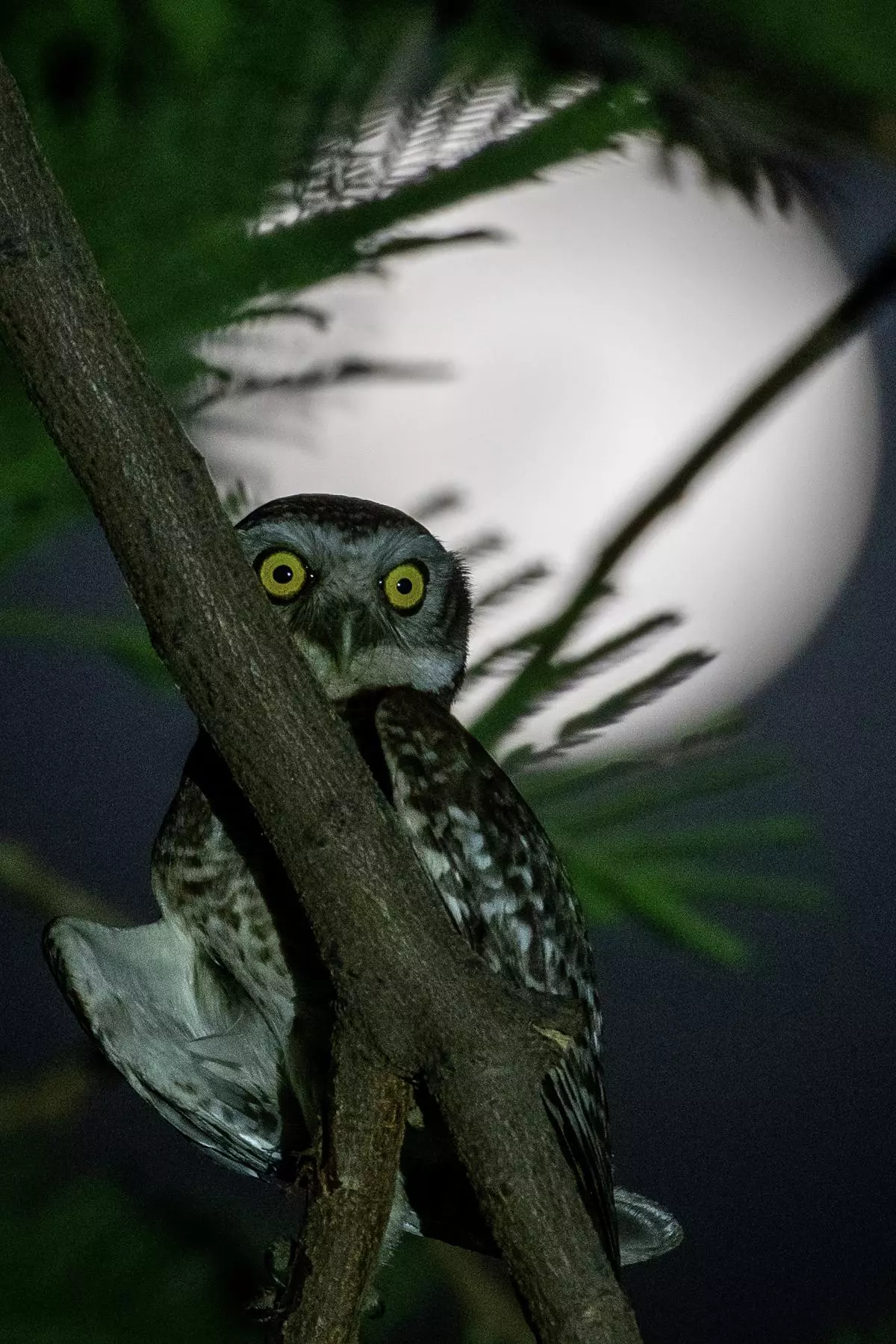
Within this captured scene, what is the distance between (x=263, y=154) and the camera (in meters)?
1.21

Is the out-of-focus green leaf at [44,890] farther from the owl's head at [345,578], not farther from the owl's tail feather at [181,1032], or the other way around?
the owl's head at [345,578]

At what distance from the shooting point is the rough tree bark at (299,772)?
2.89 feet

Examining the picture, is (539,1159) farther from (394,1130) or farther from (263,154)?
(263,154)

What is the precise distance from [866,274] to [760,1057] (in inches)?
112

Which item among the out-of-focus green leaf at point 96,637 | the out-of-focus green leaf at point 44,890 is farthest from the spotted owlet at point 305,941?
the out-of-focus green leaf at point 44,890

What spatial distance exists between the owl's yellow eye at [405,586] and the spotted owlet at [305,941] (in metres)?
0.05

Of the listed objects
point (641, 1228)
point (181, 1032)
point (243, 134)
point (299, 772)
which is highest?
point (243, 134)

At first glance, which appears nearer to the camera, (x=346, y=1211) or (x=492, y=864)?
(x=346, y=1211)

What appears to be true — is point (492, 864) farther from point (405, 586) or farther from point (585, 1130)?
point (405, 586)

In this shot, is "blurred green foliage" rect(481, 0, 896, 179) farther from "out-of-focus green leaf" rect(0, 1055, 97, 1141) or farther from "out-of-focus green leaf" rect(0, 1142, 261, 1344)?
"out-of-focus green leaf" rect(0, 1055, 97, 1141)

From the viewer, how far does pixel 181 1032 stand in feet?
5.46

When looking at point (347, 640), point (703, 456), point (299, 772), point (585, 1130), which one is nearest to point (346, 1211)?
point (299, 772)

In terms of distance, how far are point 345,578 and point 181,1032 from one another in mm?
516

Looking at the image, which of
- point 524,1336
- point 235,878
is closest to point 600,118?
point 235,878
